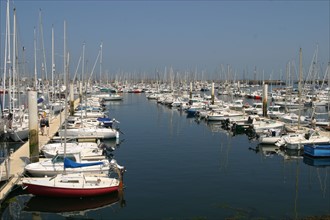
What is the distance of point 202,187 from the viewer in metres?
22.8

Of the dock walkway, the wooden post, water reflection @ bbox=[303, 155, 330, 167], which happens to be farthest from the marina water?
the wooden post

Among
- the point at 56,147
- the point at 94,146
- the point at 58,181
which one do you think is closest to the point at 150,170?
the point at 94,146

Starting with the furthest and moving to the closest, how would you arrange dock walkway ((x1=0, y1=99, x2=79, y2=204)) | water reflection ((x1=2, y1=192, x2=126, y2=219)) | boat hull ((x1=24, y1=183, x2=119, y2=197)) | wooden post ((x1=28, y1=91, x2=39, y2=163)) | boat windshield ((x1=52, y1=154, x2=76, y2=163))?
wooden post ((x1=28, y1=91, x2=39, y2=163)) < boat windshield ((x1=52, y1=154, x2=76, y2=163)) < boat hull ((x1=24, y1=183, x2=119, y2=197)) < dock walkway ((x1=0, y1=99, x2=79, y2=204)) < water reflection ((x1=2, y1=192, x2=126, y2=219))

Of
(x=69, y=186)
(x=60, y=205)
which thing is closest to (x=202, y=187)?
(x=69, y=186)

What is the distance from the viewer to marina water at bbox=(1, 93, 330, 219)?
1852 centimetres

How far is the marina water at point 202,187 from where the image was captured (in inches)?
729

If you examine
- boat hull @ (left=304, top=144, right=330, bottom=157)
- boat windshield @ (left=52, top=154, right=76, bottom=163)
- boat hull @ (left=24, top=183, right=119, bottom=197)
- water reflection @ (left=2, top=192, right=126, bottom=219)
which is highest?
Result: boat windshield @ (left=52, top=154, right=76, bottom=163)

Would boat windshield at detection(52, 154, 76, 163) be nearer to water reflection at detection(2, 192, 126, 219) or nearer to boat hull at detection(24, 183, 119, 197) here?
water reflection at detection(2, 192, 126, 219)

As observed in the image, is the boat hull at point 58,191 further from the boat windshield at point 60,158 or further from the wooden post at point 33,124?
the wooden post at point 33,124

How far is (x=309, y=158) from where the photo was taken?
30688 millimetres

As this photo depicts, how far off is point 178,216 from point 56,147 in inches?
461

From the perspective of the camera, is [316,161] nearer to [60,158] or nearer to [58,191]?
[60,158]

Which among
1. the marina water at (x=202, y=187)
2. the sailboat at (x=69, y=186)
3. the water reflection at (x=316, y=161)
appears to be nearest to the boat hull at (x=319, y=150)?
the water reflection at (x=316, y=161)

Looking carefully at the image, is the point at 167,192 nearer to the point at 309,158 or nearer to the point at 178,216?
the point at 178,216
